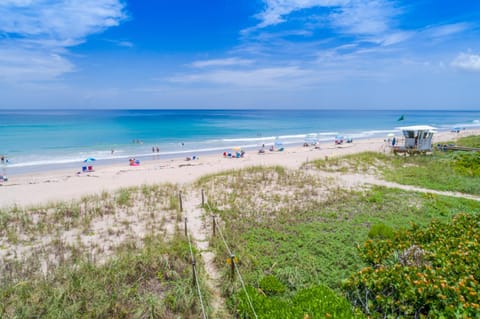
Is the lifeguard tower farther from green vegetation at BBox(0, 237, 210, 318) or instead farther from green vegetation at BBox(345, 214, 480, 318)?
green vegetation at BBox(0, 237, 210, 318)

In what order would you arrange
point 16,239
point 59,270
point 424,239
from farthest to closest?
point 16,239 < point 424,239 < point 59,270

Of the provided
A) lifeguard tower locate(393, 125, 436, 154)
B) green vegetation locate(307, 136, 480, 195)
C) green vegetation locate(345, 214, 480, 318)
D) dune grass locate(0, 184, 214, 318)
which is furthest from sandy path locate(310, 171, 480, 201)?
dune grass locate(0, 184, 214, 318)

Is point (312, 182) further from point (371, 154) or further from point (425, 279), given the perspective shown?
point (371, 154)

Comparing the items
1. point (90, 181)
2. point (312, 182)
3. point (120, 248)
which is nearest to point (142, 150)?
point (90, 181)

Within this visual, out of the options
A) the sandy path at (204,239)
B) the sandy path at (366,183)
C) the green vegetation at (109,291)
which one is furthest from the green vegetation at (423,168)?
the green vegetation at (109,291)

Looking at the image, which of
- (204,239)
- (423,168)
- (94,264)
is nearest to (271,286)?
(204,239)

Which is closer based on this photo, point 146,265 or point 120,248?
point 146,265
